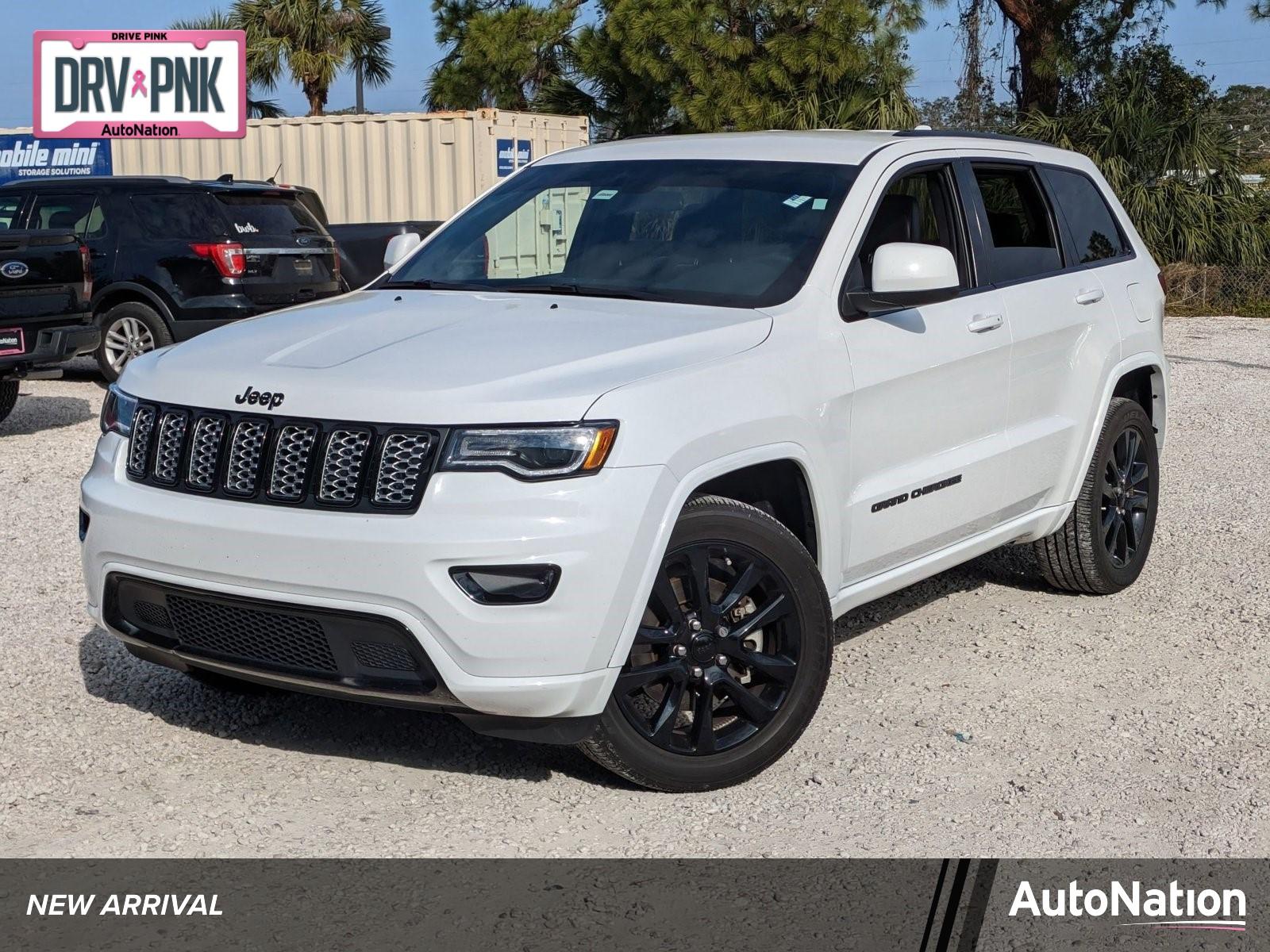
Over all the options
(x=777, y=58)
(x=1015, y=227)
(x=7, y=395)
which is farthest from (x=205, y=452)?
(x=777, y=58)

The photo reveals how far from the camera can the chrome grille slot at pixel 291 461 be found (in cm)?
395

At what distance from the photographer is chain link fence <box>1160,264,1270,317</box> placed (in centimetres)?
2106

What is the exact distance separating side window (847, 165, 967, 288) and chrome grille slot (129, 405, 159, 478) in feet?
7.34

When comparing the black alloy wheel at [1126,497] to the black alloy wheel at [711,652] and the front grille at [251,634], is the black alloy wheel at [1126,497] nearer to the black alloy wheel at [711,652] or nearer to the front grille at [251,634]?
the black alloy wheel at [711,652]

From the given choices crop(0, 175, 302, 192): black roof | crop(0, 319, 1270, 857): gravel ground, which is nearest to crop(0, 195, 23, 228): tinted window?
crop(0, 175, 302, 192): black roof

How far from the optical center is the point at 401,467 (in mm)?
3840

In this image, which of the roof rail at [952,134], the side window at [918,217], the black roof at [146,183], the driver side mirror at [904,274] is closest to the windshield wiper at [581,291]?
the driver side mirror at [904,274]

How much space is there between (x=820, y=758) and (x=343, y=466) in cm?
169

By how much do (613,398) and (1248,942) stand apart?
6.30 ft

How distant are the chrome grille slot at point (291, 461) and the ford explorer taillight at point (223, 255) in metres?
9.48

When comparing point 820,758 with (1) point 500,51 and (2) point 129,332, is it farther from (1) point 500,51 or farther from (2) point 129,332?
(1) point 500,51

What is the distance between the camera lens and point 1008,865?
3.88 m

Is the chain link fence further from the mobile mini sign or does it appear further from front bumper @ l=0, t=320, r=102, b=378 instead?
front bumper @ l=0, t=320, r=102, b=378

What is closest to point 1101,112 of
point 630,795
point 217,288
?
point 217,288
